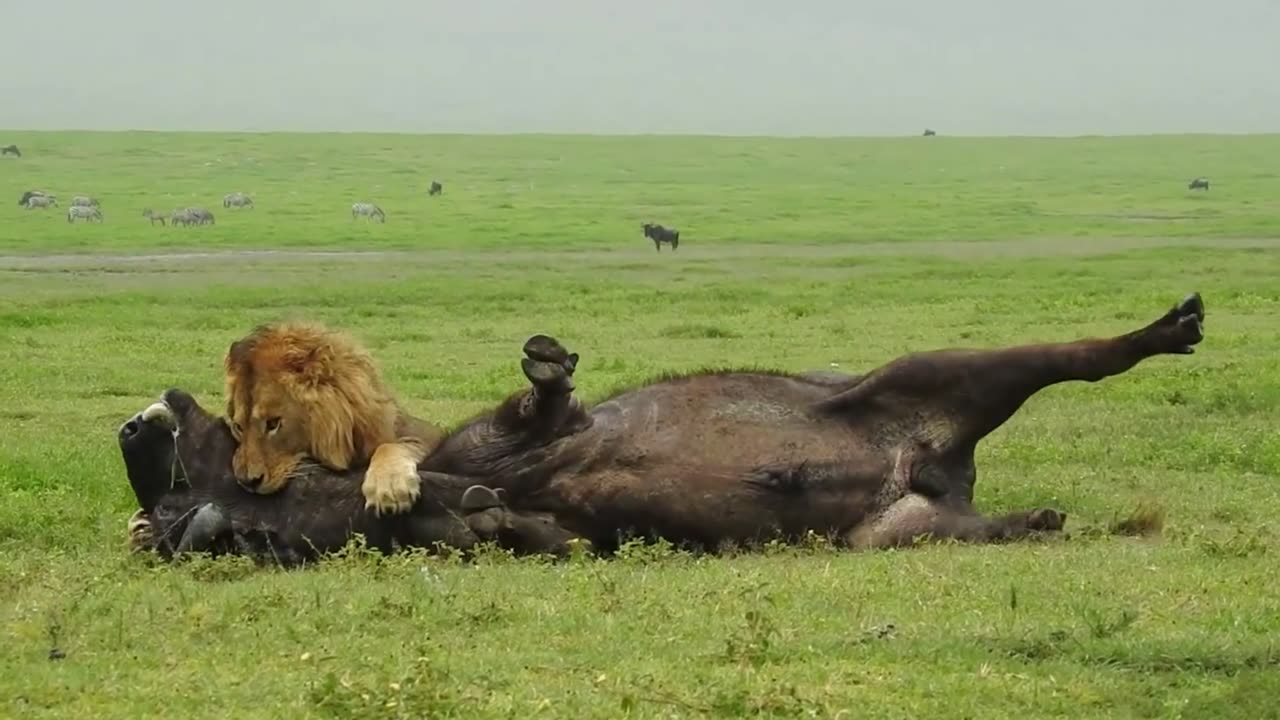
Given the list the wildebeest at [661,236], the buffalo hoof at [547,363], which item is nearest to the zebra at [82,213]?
the wildebeest at [661,236]

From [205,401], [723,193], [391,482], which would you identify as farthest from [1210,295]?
[723,193]

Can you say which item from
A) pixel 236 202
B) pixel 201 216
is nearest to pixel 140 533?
pixel 201 216

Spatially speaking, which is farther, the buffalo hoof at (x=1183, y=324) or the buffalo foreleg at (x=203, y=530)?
the buffalo hoof at (x=1183, y=324)

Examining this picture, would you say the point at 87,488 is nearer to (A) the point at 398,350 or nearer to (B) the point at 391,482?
(B) the point at 391,482

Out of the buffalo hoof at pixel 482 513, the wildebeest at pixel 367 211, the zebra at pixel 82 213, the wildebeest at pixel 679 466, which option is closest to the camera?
the buffalo hoof at pixel 482 513

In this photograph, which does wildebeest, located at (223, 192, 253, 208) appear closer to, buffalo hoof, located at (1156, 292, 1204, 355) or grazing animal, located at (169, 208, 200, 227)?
grazing animal, located at (169, 208, 200, 227)

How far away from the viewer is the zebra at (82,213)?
49.0m

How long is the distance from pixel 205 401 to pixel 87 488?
4.83 meters

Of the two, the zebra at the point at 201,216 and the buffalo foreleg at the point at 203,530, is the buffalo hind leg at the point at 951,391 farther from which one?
the zebra at the point at 201,216

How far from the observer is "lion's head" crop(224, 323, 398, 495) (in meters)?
7.70

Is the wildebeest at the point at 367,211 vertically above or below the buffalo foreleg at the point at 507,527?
below

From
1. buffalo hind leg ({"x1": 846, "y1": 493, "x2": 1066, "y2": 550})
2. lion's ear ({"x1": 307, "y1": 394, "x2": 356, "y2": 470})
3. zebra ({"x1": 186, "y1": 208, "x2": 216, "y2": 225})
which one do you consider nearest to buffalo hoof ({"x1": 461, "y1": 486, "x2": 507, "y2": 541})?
lion's ear ({"x1": 307, "y1": 394, "x2": 356, "y2": 470})

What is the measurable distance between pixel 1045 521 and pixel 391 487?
268 centimetres

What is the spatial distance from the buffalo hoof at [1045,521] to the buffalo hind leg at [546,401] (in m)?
1.86
